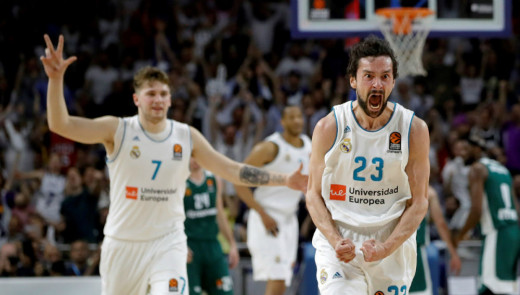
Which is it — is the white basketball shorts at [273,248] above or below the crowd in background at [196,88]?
below

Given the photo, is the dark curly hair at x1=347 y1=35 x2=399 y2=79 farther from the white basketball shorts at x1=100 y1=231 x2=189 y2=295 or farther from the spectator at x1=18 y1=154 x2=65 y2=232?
the spectator at x1=18 y1=154 x2=65 y2=232

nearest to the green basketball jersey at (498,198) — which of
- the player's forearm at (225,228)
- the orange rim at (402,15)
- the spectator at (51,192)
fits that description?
the orange rim at (402,15)

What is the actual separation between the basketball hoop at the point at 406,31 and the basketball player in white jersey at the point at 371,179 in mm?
3888

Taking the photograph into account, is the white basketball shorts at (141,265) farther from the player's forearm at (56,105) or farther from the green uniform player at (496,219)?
the green uniform player at (496,219)

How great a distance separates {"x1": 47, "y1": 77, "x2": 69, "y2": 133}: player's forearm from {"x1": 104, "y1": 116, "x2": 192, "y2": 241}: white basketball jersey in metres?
0.62

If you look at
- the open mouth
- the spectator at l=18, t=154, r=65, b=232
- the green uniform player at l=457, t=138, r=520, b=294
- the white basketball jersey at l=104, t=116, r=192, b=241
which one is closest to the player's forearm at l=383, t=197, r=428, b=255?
the open mouth

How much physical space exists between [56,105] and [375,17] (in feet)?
14.1

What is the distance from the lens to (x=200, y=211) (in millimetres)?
7773

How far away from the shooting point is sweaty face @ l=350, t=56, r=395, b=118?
4.62 meters

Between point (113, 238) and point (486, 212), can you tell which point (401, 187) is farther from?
point (486, 212)

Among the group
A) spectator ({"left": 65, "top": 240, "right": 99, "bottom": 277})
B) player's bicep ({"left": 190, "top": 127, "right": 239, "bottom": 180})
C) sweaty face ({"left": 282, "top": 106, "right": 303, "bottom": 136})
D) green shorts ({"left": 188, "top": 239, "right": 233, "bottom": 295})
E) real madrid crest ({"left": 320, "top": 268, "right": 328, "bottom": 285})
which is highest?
sweaty face ({"left": 282, "top": 106, "right": 303, "bottom": 136})

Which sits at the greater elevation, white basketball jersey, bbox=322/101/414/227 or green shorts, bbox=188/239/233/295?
white basketball jersey, bbox=322/101/414/227

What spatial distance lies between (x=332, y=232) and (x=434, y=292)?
189 inches

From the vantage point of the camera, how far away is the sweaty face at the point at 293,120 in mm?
8820
